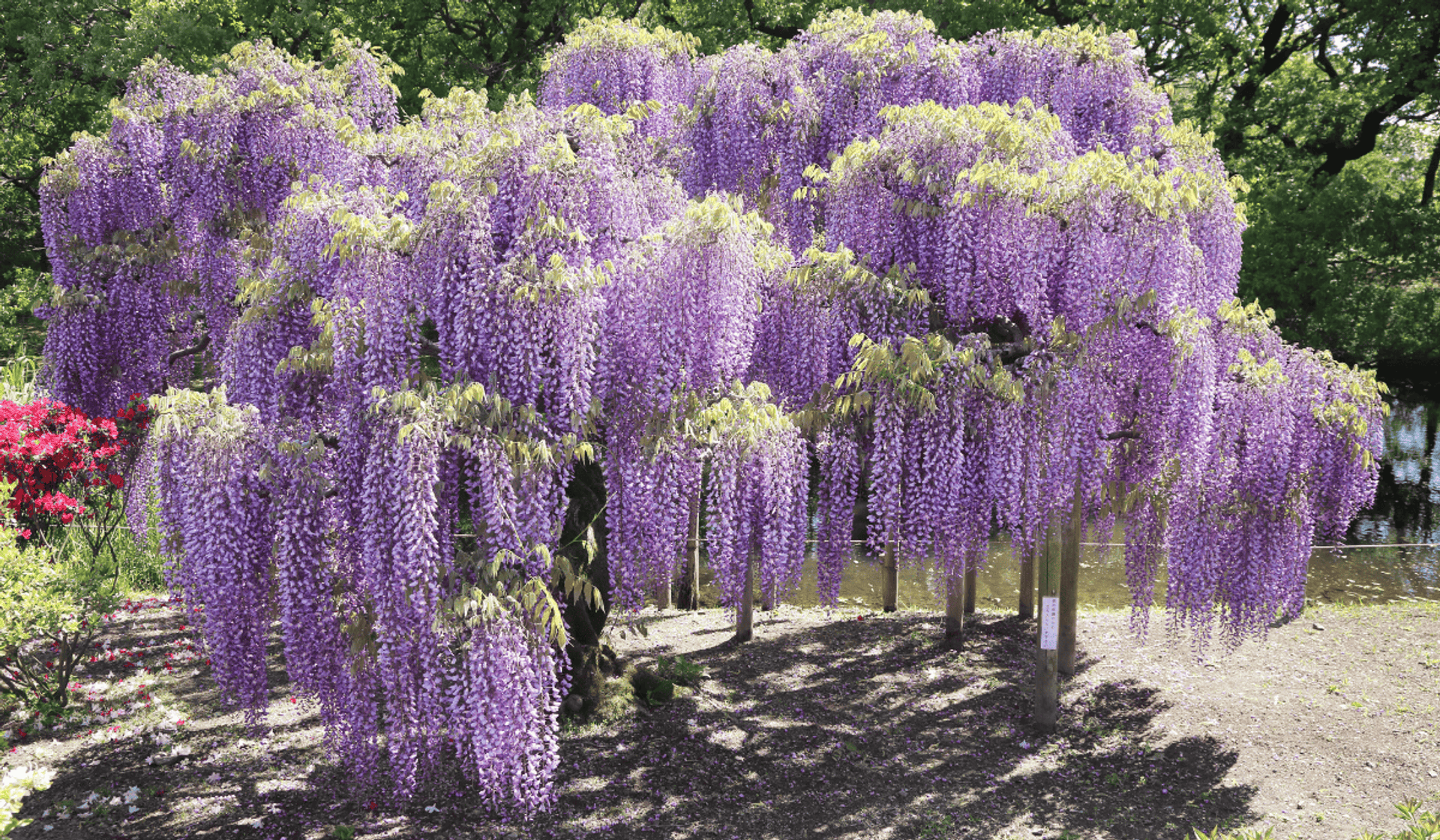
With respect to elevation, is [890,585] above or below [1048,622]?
below

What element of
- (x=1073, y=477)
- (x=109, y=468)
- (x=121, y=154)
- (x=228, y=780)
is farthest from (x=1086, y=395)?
(x=121, y=154)

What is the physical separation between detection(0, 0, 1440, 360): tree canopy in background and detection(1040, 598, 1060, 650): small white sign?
12.5 meters

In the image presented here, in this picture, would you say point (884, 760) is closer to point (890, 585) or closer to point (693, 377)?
point (693, 377)

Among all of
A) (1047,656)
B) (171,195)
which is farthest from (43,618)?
(1047,656)

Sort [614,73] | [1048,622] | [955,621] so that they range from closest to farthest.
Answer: [1048,622], [955,621], [614,73]

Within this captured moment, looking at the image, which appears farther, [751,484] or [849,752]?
[849,752]

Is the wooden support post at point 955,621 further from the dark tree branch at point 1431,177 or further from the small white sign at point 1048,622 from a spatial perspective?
the dark tree branch at point 1431,177

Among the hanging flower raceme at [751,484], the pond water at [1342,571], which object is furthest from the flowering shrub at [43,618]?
the pond water at [1342,571]

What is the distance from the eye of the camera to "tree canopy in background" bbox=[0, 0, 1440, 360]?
16766 millimetres

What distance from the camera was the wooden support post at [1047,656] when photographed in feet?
26.8

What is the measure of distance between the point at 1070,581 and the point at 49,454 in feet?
31.8

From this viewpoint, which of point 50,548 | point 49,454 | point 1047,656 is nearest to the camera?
point 1047,656

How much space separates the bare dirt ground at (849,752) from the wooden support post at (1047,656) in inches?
7.0

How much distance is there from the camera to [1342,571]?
14.8 metres
